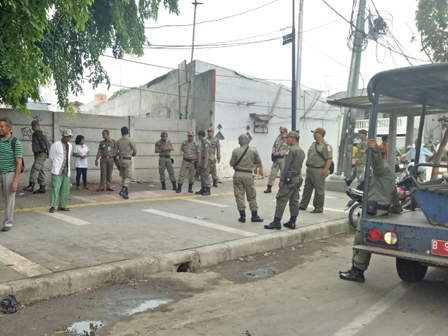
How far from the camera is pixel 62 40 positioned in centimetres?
920

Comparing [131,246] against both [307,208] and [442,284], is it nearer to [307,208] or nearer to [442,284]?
[442,284]

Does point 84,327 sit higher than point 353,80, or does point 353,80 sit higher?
point 353,80

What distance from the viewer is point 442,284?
508cm

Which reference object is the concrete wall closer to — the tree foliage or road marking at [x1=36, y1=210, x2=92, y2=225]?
road marking at [x1=36, y1=210, x2=92, y2=225]

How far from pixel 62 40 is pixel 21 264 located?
231 inches

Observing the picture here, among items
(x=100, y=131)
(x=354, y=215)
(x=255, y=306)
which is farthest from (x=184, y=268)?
(x=100, y=131)

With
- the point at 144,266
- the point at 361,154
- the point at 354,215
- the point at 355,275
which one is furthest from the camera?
the point at 361,154

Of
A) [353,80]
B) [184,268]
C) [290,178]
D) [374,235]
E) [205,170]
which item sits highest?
[353,80]

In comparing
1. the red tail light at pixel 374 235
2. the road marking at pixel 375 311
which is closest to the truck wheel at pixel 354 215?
the road marking at pixel 375 311

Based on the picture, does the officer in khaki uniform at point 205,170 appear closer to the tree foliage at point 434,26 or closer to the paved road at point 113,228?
the paved road at point 113,228

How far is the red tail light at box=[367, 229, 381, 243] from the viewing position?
452 cm

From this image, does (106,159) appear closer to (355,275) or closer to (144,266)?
(144,266)

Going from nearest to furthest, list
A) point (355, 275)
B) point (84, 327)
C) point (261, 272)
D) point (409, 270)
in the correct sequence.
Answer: point (84, 327) < point (409, 270) < point (355, 275) < point (261, 272)

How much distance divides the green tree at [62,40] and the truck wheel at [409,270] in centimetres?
444
